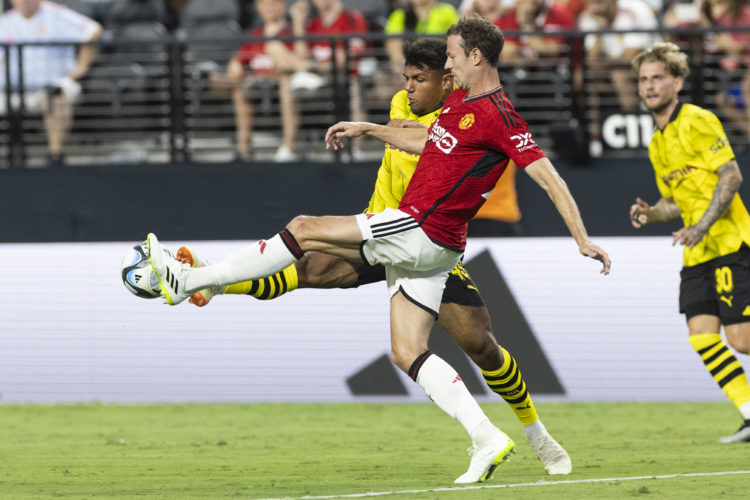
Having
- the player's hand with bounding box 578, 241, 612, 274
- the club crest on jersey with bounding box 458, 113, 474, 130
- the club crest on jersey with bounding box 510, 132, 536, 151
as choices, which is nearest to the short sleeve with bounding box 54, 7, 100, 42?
the club crest on jersey with bounding box 458, 113, 474, 130

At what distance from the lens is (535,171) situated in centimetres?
622

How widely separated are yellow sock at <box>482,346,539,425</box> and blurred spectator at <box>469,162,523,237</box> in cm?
473

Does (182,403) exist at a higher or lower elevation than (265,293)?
lower

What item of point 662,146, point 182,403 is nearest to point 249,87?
point 182,403

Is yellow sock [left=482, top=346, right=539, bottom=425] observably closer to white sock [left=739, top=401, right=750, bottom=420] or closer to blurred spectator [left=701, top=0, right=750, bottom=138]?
white sock [left=739, top=401, right=750, bottom=420]

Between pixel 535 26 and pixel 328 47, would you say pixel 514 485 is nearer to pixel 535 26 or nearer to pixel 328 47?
pixel 328 47

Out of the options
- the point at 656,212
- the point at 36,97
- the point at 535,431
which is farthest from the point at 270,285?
the point at 36,97

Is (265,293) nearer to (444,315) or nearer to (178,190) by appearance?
(444,315)

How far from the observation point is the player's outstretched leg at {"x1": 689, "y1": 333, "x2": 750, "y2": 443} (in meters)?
8.37

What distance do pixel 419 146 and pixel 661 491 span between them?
2101 mm

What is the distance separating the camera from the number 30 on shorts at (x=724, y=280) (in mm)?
8375

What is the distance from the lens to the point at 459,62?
6.43 metres

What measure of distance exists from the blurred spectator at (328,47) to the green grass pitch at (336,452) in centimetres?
299

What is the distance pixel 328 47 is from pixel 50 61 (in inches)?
109
